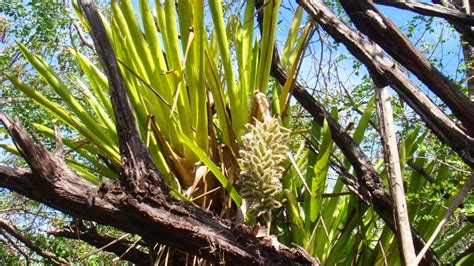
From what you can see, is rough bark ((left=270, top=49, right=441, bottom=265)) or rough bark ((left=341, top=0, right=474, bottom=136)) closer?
rough bark ((left=341, top=0, right=474, bottom=136))

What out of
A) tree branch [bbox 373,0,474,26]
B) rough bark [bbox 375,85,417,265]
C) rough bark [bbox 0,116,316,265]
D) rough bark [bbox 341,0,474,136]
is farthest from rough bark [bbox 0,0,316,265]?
tree branch [bbox 373,0,474,26]

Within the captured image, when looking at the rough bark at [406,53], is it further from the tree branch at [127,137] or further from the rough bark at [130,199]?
the tree branch at [127,137]

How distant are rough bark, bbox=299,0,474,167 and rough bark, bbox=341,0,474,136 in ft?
0.11

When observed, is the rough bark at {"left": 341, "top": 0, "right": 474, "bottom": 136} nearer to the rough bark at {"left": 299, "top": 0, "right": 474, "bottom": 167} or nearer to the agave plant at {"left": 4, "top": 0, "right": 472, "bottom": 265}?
the rough bark at {"left": 299, "top": 0, "right": 474, "bottom": 167}

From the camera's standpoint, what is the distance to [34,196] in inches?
58.4

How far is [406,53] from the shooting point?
1.66 metres

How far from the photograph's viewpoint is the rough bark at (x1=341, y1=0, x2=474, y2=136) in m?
1.60

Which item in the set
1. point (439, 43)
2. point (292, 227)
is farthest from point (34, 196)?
point (439, 43)

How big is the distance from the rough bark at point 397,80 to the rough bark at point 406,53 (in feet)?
0.11

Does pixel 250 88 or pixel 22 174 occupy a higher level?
pixel 250 88

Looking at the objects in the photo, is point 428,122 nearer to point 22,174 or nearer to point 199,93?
point 199,93

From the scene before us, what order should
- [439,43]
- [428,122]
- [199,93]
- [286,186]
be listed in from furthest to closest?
[439,43] → [286,186] → [199,93] → [428,122]

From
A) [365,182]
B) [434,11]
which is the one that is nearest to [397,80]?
[434,11]

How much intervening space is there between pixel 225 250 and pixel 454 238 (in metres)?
1.10
